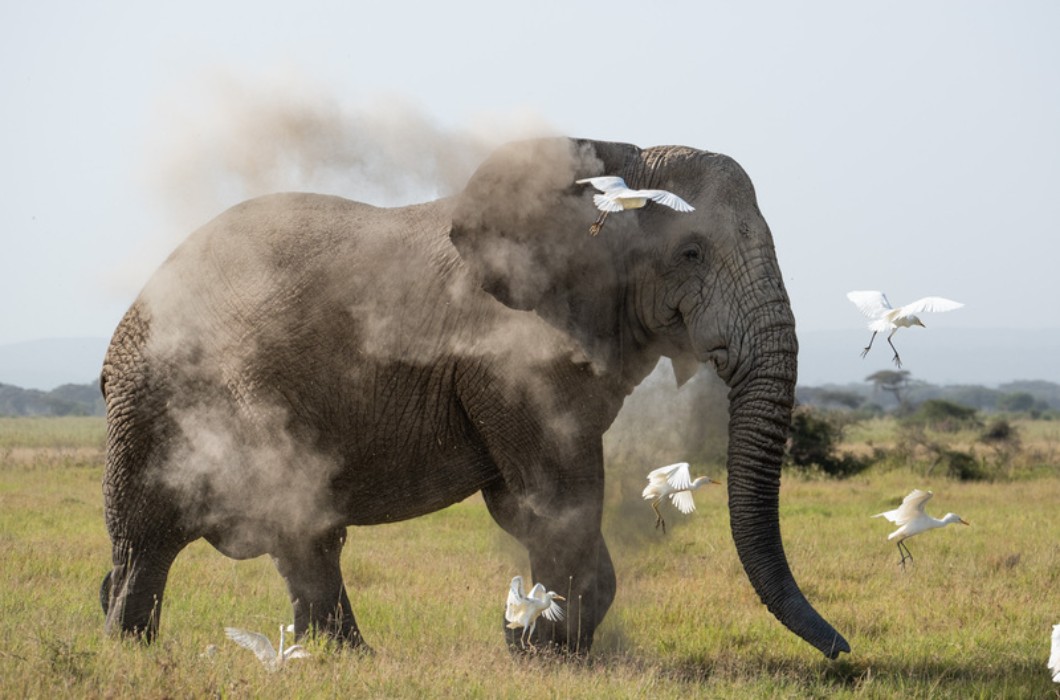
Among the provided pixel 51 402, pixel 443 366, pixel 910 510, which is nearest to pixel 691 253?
pixel 443 366

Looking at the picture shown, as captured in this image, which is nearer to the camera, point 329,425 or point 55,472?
point 329,425

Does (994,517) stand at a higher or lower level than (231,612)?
higher

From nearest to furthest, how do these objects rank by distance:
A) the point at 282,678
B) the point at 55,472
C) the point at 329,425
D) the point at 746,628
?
the point at 282,678
the point at 329,425
the point at 746,628
the point at 55,472

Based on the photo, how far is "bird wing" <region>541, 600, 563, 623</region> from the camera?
632cm

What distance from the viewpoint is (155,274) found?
7469mm

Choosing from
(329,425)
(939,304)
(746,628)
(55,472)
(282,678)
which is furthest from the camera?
(55,472)

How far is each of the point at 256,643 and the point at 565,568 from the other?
4.67ft

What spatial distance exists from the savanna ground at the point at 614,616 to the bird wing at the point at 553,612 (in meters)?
0.23

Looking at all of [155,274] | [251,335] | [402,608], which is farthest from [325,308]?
[402,608]

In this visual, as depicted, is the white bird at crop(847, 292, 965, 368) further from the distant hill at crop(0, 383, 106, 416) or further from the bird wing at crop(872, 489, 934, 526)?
the distant hill at crop(0, 383, 106, 416)

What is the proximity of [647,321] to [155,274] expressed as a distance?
102 inches

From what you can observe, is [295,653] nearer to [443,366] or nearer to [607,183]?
[443,366]

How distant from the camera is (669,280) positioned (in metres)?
6.55

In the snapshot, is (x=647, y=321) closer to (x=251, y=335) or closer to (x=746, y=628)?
(x=251, y=335)
